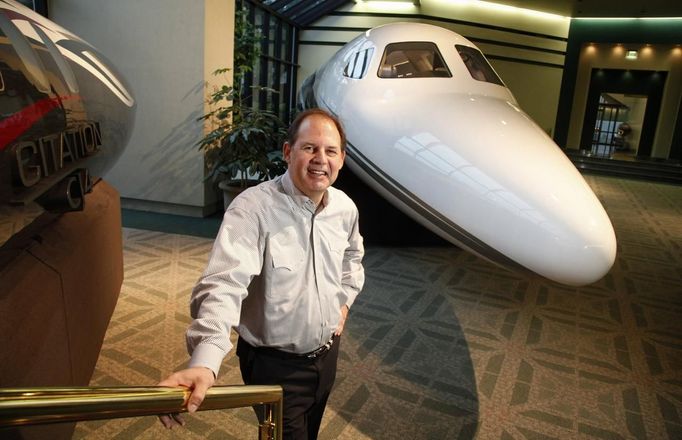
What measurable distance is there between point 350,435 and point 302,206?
1.24 meters

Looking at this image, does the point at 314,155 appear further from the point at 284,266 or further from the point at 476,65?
the point at 476,65

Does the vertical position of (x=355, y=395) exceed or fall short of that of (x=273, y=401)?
it falls short

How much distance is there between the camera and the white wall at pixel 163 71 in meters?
5.17

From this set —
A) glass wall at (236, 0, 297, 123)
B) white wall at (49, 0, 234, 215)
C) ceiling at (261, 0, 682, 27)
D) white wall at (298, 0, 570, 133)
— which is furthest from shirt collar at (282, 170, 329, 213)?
white wall at (298, 0, 570, 133)

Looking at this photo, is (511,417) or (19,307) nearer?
(19,307)

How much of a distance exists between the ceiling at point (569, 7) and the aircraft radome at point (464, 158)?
24.7 ft

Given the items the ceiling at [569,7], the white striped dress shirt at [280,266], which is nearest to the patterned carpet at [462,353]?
the white striped dress shirt at [280,266]

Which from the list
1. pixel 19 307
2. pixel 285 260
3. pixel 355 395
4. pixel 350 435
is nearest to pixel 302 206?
pixel 285 260

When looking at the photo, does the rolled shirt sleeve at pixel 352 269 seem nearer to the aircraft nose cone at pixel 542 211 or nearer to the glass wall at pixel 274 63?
the aircraft nose cone at pixel 542 211

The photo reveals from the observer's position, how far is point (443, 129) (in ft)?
9.14

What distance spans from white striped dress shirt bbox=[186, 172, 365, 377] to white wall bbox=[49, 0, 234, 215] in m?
4.48

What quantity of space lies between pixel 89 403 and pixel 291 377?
0.70 metres

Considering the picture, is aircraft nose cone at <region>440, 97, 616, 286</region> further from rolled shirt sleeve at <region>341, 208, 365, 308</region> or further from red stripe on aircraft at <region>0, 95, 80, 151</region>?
red stripe on aircraft at <region>0, 95, 80, 151</region>

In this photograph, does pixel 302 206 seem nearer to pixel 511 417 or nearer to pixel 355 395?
pixel 355 395
